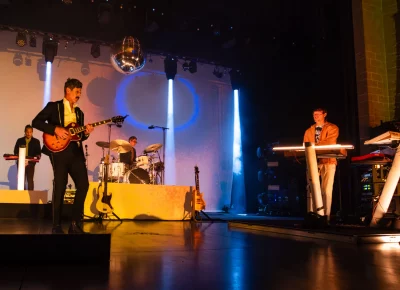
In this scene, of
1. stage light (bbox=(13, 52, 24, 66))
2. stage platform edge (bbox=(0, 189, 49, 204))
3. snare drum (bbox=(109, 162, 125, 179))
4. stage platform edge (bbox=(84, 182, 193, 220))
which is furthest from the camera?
stage light (bbox=(13, 52, 24, 66))

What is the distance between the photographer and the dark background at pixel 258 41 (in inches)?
318

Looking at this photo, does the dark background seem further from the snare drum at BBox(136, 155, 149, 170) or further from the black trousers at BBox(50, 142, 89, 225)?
the black trousers at BBox(50, 142, 89, 225)

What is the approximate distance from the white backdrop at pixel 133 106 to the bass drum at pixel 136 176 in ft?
6.40

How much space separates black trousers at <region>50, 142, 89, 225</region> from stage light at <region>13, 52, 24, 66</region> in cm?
711

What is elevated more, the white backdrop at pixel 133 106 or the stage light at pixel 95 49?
the stage light at pixel 95 49

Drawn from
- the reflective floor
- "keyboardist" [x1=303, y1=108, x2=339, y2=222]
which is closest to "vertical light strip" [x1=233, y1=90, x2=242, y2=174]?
"keyboardist" [x1=303, y1=108, x2=339, y2=222]

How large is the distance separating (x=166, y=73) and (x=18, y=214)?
235 inches

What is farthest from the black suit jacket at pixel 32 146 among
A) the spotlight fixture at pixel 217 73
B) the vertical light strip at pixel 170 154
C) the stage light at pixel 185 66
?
the spotlight fixture at pixel 217 73

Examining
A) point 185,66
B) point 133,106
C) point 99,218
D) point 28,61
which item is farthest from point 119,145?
point 185,66

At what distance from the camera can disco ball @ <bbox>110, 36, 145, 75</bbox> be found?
764cm

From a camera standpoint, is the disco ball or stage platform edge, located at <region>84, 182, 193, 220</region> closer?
stage platform edge, located at <region>84, 182, 193, 220</region>

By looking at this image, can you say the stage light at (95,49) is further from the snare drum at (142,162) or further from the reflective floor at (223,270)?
the reflective floor at (223,270)

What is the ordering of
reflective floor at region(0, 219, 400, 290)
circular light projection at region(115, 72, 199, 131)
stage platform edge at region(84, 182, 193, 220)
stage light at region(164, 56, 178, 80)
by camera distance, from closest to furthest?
reflective floor at region(0, 219, 400, 290) → stage platform edge at region(84, 182, 193, 220) → circular light projection at region(115, 72, 199, 131) → stage light at region(164, 56, 178, 80)

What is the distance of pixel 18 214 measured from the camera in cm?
634
